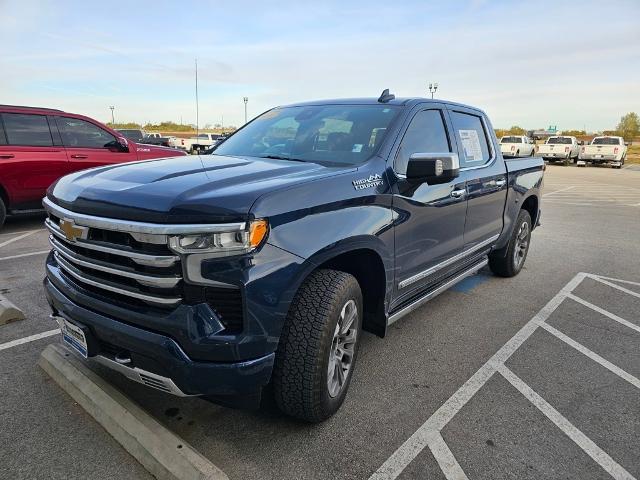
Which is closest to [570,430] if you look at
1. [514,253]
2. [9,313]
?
→ [514,253]

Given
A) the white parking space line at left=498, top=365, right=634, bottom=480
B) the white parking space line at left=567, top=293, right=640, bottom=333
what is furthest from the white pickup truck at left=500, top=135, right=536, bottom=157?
the white parking space line at left=498, top=365, right=634, bottom=480

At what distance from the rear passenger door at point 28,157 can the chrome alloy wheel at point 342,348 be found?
679 cm

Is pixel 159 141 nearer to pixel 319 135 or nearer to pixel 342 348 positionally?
pixel 319 135

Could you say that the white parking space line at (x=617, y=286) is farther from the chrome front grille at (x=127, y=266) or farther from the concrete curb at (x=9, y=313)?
the concrete curb at (x=9, y=313)

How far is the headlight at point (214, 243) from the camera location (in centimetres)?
204

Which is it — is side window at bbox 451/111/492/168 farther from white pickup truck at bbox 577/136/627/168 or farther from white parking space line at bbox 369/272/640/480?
white pickup truck at bbox 577/136/627/168

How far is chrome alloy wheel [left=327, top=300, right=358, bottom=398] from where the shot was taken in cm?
261

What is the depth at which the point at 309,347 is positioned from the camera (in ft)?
7.67

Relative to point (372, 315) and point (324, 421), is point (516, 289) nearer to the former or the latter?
point (372, 315)

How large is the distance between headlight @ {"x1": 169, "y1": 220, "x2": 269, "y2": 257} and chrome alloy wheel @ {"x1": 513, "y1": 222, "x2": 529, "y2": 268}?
14.3 ft

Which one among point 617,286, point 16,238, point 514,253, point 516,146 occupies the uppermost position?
point 514,253

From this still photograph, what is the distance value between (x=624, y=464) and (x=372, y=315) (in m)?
1.53

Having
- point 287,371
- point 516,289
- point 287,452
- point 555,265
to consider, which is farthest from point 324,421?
point 555,265

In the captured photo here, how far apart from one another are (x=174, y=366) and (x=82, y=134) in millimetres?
7570
